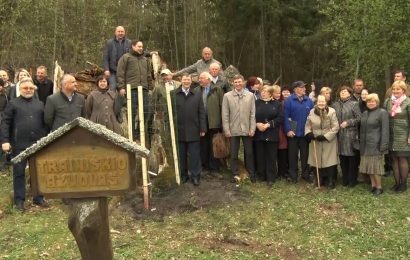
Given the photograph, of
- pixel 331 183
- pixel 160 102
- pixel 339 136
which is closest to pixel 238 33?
pixel 339 136

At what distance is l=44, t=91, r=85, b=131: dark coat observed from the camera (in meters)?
7.54

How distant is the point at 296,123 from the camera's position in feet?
30.8

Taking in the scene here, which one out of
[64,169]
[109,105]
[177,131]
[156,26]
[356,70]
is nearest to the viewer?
[64,169]

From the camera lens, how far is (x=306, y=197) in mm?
8641

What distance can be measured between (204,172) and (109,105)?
2418 mm

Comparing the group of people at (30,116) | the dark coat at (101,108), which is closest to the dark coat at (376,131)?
the dark coat at (101,108)

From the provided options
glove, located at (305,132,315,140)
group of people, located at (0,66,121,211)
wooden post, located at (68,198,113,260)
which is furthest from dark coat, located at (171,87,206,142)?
wooden post, located at (68,198,113,260)

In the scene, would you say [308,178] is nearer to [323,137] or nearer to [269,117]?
[323,137]

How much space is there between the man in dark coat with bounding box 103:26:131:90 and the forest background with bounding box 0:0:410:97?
8.59 meters

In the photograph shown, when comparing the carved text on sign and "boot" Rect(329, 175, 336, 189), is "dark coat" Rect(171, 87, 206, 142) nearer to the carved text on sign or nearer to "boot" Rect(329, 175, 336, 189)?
"boot" Rect(329, 175, 336, 189)

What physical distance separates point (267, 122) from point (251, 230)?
8.92 feet

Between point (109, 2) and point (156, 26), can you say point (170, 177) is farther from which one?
point (156, 26)

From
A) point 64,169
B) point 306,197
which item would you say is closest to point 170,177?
point 306,197

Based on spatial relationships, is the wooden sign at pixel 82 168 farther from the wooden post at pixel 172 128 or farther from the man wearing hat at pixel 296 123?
the man wearing hat at pixel 296 123
